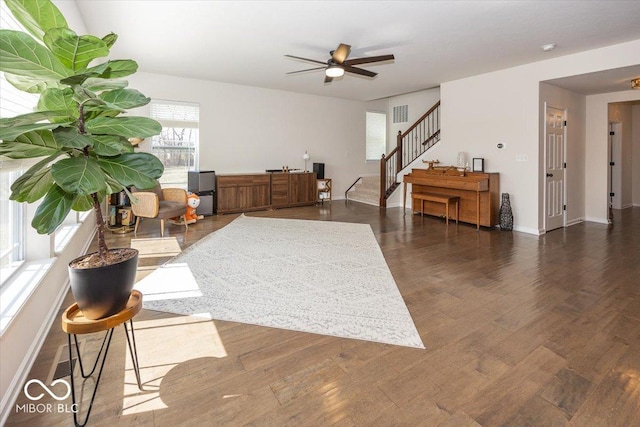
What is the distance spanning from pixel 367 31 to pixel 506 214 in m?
3.93

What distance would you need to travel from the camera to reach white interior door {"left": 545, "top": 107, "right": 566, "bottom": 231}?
5809 millimetres

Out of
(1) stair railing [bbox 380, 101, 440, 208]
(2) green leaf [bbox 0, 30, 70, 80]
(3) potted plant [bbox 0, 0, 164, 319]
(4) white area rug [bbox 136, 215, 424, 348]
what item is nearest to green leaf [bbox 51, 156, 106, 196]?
(3) potted plant [bbox 0, 0, 164, 319]

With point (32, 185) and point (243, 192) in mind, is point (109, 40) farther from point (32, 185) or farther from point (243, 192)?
point (243, 192)

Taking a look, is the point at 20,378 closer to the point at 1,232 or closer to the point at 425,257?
the point at 1,232

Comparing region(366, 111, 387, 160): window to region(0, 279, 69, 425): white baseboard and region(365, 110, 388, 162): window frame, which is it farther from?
region(0, 279, 69, 425): white baseboard

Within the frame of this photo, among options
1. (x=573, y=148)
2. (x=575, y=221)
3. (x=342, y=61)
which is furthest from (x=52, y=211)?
(x=575, y=221)

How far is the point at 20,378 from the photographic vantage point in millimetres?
1859

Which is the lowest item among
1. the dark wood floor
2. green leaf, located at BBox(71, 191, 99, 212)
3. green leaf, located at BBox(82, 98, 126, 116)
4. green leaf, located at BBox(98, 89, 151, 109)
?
the dark wood floor

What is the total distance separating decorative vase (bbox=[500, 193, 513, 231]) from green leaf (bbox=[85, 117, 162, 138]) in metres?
6.04

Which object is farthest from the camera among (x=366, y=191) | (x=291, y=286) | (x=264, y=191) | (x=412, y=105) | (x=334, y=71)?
(x=412, y=105)

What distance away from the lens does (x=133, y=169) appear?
142cm

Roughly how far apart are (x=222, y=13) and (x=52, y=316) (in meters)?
3.48

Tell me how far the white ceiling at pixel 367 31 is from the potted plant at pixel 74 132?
8.95 ft

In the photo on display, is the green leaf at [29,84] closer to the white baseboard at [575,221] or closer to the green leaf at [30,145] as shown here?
the green leaf at [30,145]
